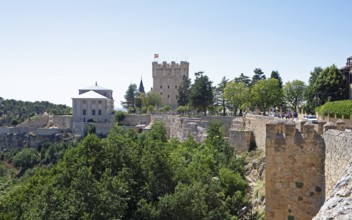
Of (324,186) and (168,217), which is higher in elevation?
(324,186)

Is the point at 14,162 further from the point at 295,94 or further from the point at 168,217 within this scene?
the point at 168,217

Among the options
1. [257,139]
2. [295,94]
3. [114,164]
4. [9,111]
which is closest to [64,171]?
[114,164]

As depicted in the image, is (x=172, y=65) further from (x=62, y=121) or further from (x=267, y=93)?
(x=267, y=93)

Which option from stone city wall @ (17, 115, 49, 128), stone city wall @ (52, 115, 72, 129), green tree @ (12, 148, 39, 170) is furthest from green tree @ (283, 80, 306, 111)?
stone city wall @ (17, 115, 49, 128)

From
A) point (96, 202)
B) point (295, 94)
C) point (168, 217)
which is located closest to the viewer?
point (96, 202)

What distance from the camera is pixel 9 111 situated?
109 metres

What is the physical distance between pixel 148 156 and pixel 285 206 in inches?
439

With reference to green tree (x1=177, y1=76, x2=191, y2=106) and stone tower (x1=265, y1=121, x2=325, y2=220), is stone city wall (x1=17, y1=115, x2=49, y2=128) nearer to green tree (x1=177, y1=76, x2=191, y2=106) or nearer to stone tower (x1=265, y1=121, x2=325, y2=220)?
green tree (x1=177, y1=76, x2=191, y2=106)

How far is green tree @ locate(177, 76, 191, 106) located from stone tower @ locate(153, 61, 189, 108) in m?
6.37

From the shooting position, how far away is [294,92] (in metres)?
58.3

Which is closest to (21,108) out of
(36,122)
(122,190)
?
(36,122)

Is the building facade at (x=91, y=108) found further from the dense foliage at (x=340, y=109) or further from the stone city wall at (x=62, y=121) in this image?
the dense foliage at (x=340, y=109)

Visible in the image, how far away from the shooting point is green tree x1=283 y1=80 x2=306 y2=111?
58094mm

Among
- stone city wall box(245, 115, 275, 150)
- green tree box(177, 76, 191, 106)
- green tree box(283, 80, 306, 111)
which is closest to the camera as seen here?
stone city wall box(245, 115, 275, 150)
